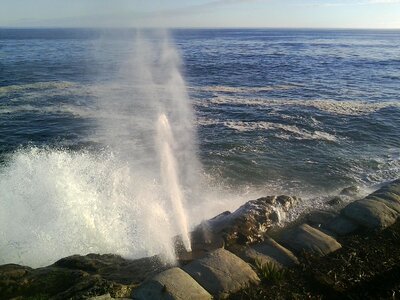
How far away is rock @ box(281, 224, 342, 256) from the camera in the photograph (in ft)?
24.4

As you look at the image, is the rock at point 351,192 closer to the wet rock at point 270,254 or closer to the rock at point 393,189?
the rock at point 393,189

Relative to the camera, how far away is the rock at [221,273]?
20.6ft

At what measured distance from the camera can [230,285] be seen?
632 centimetres

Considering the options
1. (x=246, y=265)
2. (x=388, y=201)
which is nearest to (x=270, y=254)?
(x=246, y=265)

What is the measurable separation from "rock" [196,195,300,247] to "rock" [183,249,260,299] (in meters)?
1.12

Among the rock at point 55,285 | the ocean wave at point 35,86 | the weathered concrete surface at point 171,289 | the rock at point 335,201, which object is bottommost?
the rock at point 335,201

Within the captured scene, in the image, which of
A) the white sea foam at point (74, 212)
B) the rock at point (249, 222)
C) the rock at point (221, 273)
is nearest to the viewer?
the rock at point (221, 273)

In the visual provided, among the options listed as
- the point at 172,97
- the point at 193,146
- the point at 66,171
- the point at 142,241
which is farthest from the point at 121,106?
the point at 142,241

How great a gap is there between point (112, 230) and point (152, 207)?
1.58 meters

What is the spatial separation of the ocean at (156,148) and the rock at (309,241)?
291 centimetres

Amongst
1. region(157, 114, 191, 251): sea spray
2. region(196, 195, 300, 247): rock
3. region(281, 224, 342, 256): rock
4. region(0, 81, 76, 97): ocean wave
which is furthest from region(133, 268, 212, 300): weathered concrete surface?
region(0, 81, 76, 97): ocean wave

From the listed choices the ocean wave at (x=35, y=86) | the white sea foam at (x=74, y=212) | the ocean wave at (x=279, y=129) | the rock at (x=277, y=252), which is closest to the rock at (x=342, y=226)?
the rock at (x=277, y=252)

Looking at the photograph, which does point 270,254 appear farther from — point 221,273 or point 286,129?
point 286,129

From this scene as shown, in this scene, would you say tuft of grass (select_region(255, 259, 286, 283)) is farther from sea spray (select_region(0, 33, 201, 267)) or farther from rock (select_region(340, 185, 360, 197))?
rock (select_region(340, 185, 360, 197))
